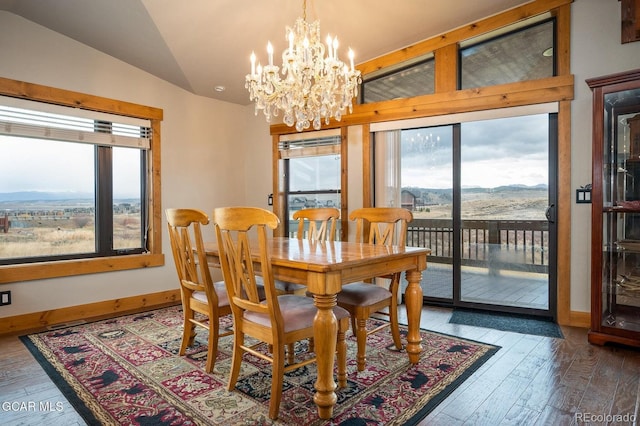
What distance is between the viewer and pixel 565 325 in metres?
3.35

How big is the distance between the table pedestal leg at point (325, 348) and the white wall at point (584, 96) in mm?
2660

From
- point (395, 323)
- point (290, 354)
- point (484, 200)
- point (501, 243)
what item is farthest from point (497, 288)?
point (290, 354)

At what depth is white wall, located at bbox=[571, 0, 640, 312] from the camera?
10.5 ft

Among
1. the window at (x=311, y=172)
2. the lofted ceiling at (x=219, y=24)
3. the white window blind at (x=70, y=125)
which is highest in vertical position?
the lofted ceiling at (x=219, y=24)

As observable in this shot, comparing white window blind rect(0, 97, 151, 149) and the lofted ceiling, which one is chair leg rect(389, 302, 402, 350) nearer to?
the lofted ceiling

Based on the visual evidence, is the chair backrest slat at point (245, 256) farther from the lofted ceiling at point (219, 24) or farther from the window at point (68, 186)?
the window at point (68, 186)

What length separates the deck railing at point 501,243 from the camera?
381 centimetres

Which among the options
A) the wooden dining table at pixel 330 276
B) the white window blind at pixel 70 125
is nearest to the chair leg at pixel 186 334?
the wooden dining table at pixel 330 276

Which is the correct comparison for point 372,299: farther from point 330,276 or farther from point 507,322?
point 507,322

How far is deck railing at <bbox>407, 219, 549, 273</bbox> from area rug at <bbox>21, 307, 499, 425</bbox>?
132 cm

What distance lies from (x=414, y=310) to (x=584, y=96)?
251cm

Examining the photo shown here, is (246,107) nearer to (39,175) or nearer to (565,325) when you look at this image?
(39,175)

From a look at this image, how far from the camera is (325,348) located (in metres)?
1.86

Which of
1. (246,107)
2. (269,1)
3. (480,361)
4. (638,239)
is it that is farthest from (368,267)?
(246,107)
